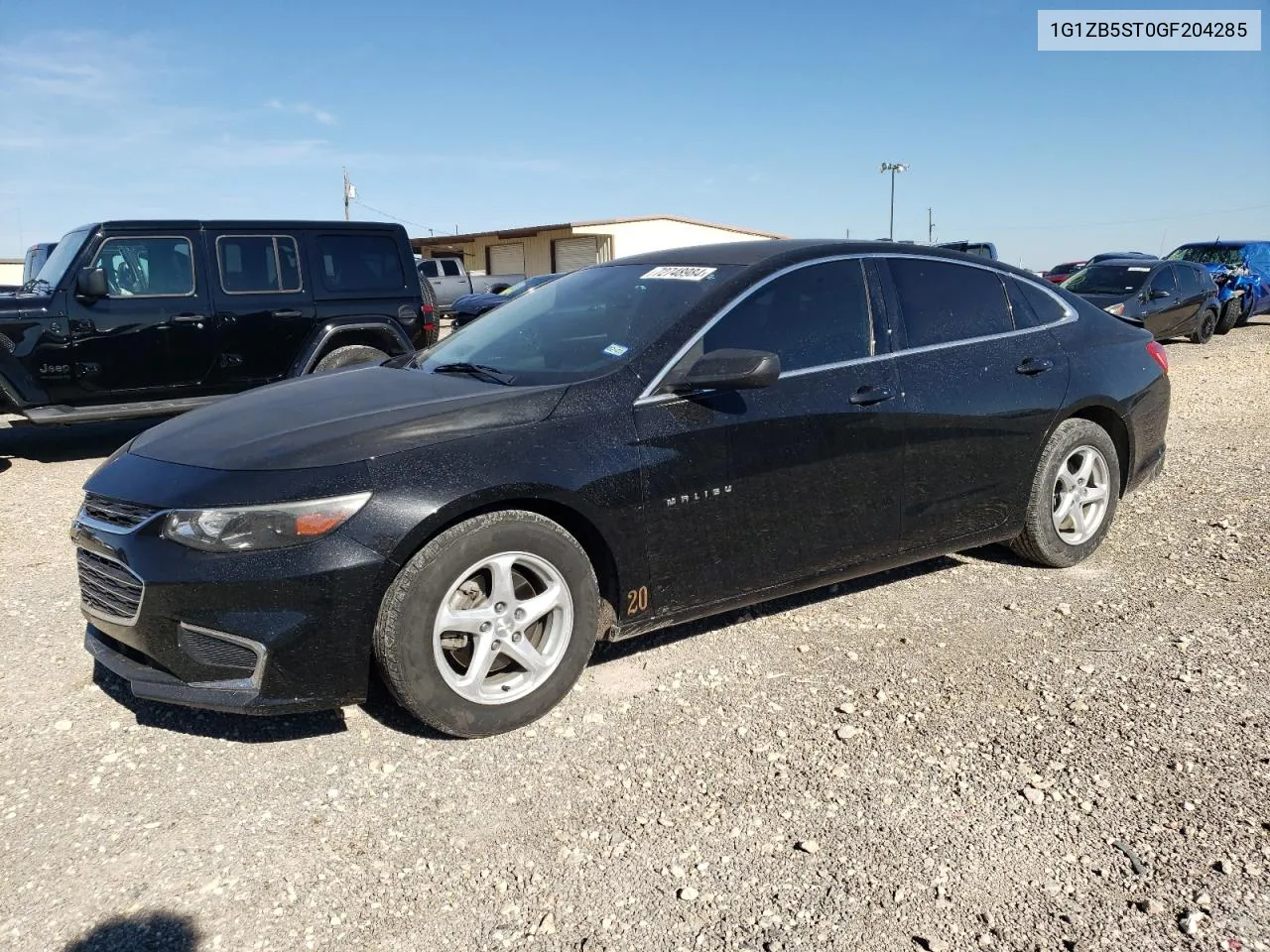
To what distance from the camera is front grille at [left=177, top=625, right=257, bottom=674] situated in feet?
9.65

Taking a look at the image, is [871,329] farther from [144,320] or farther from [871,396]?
[144,320]

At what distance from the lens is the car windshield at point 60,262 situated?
8.01 meters

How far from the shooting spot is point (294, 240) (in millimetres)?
8859

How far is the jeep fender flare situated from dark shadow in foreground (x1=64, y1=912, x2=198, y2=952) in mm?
6597

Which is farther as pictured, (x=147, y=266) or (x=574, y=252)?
(x=574, y=252)

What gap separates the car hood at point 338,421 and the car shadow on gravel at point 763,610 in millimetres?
1005

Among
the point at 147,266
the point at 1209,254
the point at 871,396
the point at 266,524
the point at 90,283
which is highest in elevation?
the point at 1209,254

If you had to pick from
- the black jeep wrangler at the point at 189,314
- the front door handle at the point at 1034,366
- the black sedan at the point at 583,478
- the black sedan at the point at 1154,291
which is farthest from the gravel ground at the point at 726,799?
the black sedan at the point at 1154,291

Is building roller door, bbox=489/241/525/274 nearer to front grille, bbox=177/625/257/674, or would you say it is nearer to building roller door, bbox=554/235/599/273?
building roller door, bbox=554/235/599/273

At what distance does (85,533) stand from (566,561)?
162 cm

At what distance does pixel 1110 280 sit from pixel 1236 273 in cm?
562

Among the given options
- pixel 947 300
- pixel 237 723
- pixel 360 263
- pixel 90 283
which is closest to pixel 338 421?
pixel 237 723

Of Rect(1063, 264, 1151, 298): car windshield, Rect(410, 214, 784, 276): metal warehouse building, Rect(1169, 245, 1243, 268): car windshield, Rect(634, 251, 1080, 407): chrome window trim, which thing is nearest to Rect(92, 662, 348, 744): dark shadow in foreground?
Rect(634, 251, 1080, 407): chrome window trim

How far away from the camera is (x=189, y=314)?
825 cm
